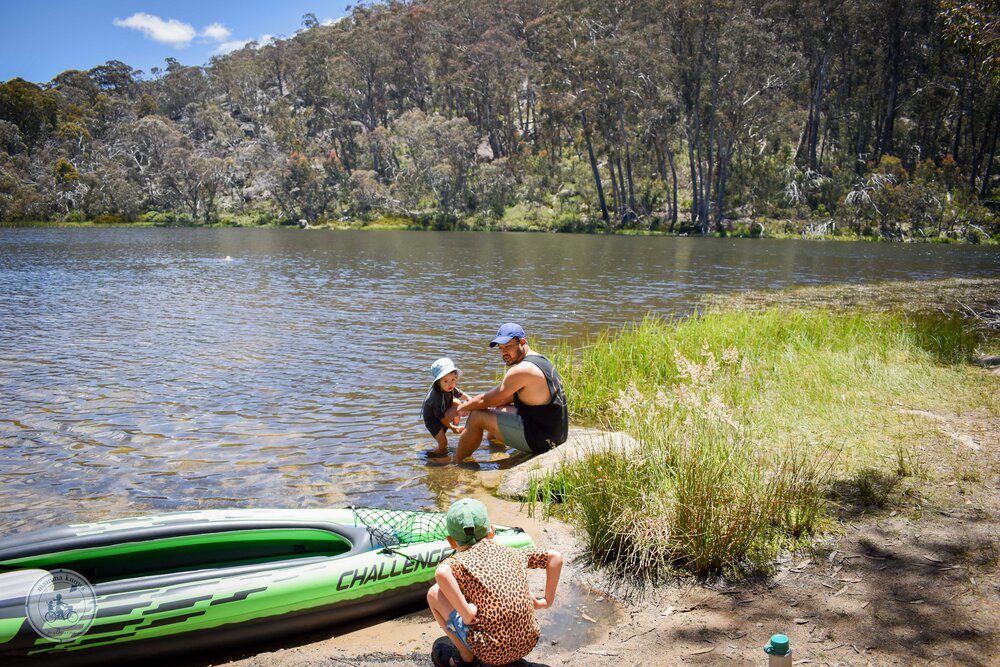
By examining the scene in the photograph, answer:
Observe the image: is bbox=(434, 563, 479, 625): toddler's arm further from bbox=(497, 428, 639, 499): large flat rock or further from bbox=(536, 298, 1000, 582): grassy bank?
bbox=(497, 428, 639, 499): large flat rock

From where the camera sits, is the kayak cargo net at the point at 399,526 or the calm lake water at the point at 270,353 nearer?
the kayak cargo net at the point at 399,526

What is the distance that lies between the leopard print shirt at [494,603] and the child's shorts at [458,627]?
0.13 ft

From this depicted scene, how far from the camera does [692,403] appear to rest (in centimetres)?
424

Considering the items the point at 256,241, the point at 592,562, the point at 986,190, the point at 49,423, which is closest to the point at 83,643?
the point at 592,562

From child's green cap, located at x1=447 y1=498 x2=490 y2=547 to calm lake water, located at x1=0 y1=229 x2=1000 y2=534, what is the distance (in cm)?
285

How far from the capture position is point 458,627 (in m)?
3.30

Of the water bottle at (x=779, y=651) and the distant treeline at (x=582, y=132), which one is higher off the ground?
the distant treeline at (x=582, y=132)

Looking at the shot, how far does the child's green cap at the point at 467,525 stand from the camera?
326cm

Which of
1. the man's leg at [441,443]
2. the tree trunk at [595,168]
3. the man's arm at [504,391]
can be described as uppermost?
the tree trunk at [595,168]

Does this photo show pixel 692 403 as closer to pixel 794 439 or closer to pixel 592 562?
pixel 592 562

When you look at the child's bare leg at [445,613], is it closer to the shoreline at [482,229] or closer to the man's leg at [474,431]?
the man's leg at [474,431]

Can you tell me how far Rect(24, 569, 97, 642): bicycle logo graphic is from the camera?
11.9 ft

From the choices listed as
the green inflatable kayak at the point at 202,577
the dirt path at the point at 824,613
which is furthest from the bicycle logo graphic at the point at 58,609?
the dirt path at the point at 824,613

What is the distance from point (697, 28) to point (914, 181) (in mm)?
15351
